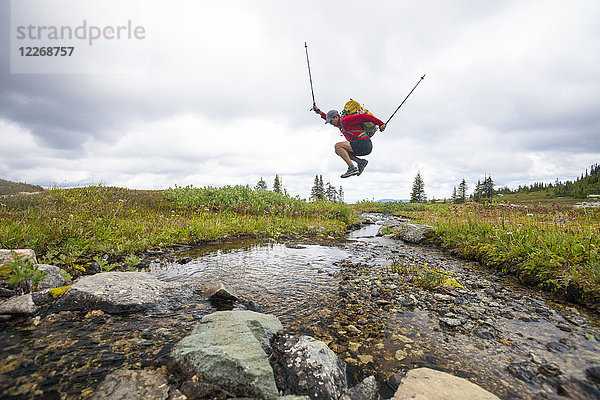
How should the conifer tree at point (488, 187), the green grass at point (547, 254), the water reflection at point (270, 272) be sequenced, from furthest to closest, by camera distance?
the conifer tree at point (488, 187)
the water reflection at point (270, 272)
the green grass at point (547, 254)

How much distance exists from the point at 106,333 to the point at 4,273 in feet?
10.3

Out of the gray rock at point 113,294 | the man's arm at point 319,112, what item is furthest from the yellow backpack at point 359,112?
the gray rock at point 113,294

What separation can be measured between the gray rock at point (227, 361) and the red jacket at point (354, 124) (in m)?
7.41

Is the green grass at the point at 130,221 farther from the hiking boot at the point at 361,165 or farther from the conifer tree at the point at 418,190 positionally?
the conifer tree at the point at 418,190

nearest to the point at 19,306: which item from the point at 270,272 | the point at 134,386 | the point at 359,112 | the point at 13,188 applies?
the point at 134,386

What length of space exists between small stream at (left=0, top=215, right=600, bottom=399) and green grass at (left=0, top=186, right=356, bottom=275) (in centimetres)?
253

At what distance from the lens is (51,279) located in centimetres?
495

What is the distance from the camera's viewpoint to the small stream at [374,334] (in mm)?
2838

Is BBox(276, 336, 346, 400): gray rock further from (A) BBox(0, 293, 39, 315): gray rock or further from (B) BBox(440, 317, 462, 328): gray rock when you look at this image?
(A) BBox(0, 293, 39, 315): gray rock

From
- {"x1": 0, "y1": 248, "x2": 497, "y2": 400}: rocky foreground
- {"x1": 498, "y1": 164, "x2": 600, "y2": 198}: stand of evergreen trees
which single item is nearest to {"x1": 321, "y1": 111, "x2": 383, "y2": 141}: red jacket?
{"x1": 0, "y1": 248, "x2": 497, "y2": 400}: rocky foreground

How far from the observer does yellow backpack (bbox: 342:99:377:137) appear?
29.4 ft

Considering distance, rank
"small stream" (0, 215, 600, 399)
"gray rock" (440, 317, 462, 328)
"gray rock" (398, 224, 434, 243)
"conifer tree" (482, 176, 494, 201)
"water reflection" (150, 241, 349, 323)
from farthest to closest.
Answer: "conifer tree" (482, 176, 494, 201)
"gray rock" (398, 224, 434, 243)
"water reflection" (150, 241, 349, 323)
"gray rock" (440, 317, 462, 328)
"small stream" (0, 215, 600, 399)

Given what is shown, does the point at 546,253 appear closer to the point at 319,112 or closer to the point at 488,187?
the point at 319,112

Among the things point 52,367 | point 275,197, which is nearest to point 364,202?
point 275,197
